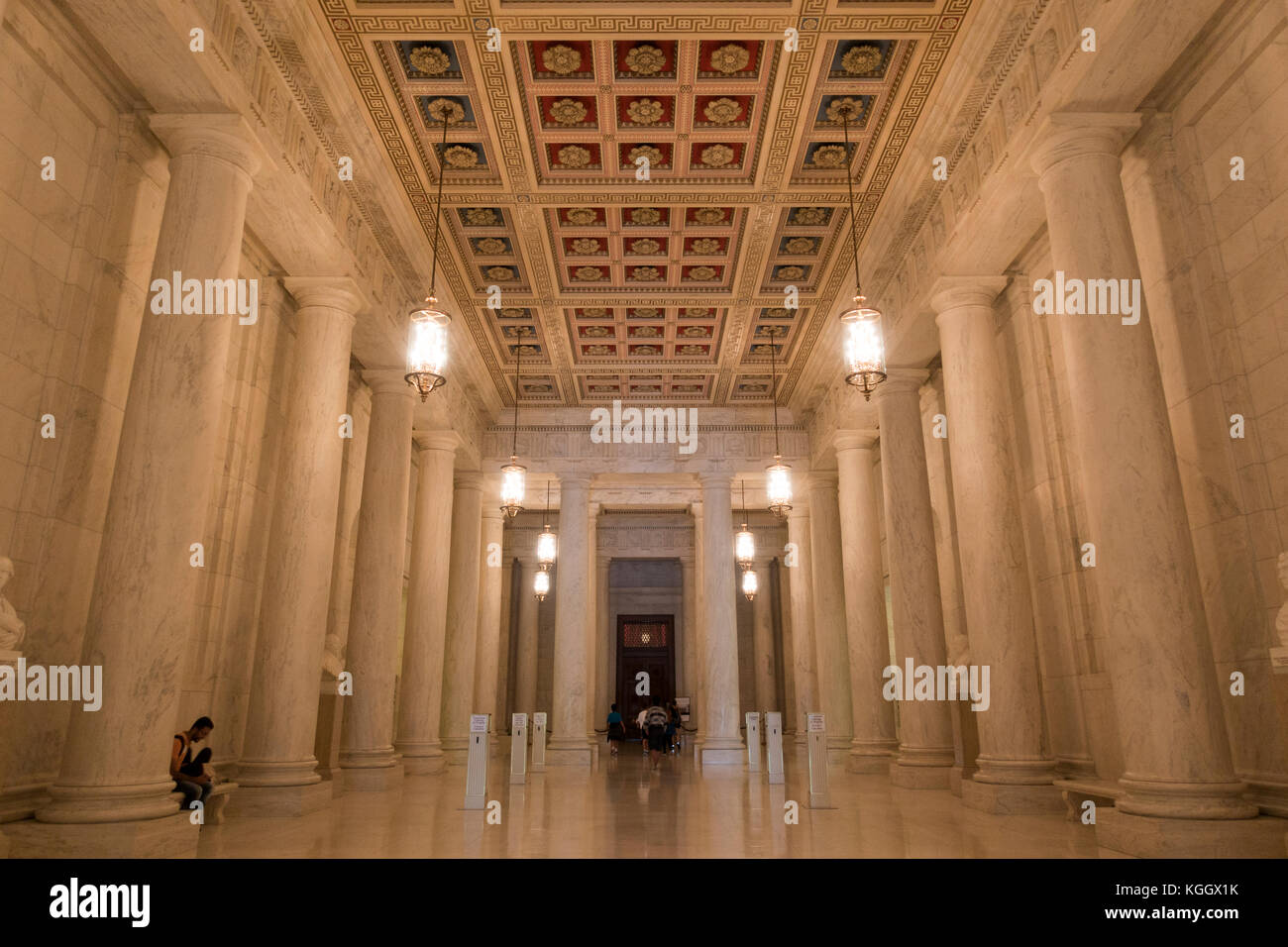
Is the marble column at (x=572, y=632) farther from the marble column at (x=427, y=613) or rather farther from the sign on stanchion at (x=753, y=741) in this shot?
the sign on stanchion at (x=753, y=741)

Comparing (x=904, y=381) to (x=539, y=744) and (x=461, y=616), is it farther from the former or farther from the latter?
(x=461, y=616)

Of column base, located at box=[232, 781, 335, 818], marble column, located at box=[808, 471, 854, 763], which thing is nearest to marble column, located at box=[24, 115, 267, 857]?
column base, located at box=[232, 781, 335, 818]

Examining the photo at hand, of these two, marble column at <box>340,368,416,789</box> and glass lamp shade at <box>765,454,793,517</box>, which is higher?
glass lamp shade at <box>765,454,793,517</box>

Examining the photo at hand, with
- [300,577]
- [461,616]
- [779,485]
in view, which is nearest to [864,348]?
[779,485]

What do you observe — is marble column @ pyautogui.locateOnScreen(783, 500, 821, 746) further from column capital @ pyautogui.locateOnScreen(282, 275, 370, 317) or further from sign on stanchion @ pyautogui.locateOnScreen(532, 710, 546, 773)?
column capital @ pyautogui.locateOnScreen(282, 275, 370, 317)

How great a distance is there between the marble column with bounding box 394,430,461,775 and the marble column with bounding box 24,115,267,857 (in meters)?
7.73

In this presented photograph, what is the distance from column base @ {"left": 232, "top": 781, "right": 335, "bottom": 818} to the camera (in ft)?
27.1

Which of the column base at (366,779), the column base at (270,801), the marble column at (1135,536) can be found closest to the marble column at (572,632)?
the column base at (366,779)

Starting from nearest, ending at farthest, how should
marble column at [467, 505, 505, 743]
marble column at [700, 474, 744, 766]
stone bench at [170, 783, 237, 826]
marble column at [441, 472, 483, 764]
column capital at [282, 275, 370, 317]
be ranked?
stone bench at [170, 783, 237, 826] < column capital at [282, 275, 370, 317] < marble column at [700, 474, 744, 766] < marble column at [441, 472, 483, 764] < marble column at [467, 505, 505, 743]

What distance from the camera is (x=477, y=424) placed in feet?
55.1

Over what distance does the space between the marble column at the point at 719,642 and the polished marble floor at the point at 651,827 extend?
4.34 meters

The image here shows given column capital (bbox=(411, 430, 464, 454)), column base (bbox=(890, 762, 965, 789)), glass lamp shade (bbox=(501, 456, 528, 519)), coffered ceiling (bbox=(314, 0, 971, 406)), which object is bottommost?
column base (bbox=(890, 762, 965, 789))

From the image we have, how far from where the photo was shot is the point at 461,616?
54.2ft

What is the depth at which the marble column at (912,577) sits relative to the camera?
11344 mm
